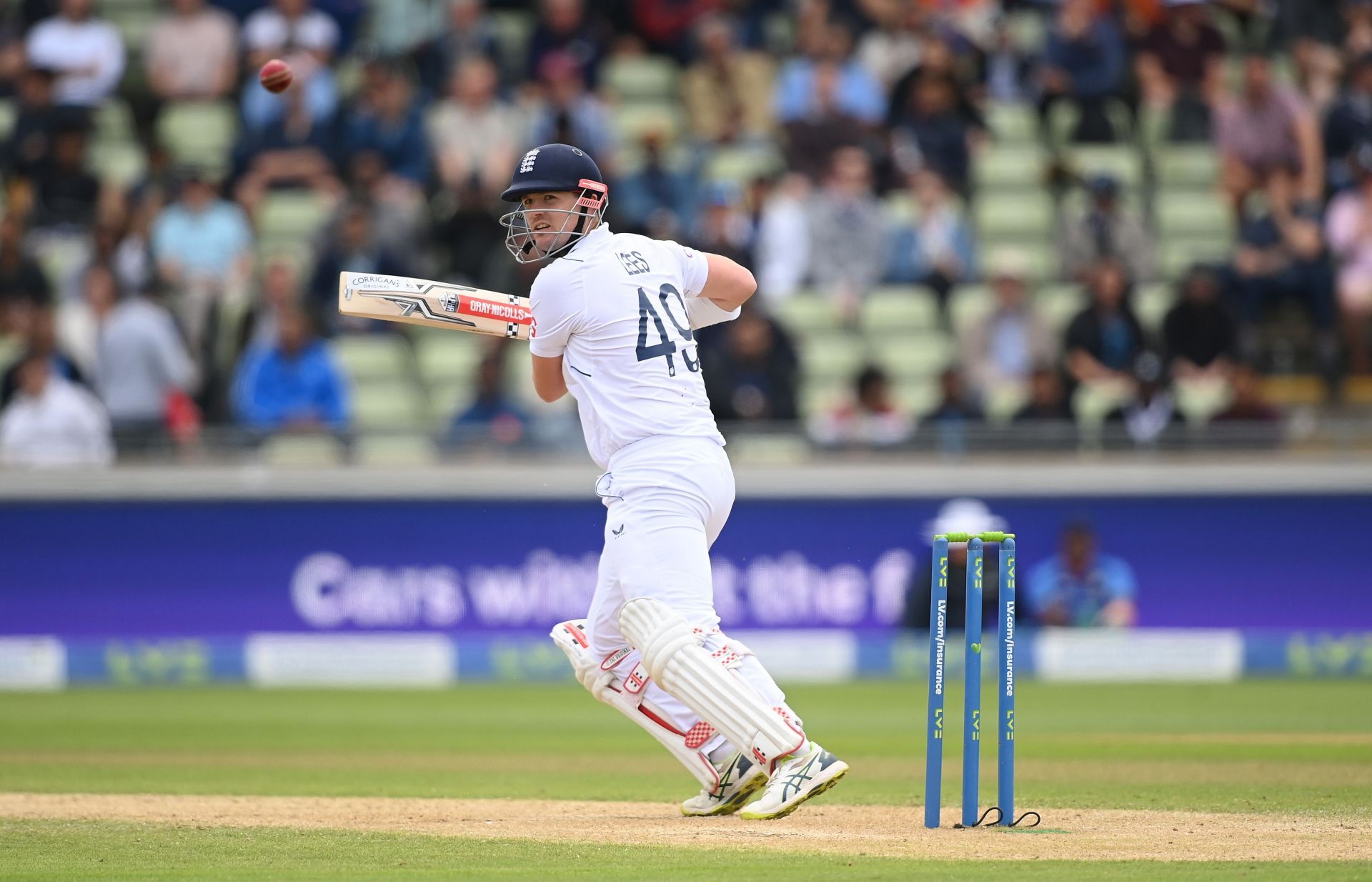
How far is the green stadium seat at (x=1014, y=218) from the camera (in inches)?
569

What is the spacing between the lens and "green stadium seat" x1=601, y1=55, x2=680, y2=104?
50.8 feet

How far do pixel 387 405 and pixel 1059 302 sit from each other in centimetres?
483

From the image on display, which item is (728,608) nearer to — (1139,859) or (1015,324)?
(1015,324)

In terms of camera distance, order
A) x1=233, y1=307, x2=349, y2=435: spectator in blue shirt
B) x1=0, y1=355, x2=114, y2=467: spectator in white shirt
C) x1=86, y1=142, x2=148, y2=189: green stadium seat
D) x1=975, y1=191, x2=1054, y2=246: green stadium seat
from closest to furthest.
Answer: x1=0, y1=355, x2=114, y2=467: spectator in white shirt → x1=233, y1=307, x2=349, y2=435: spectator in blue shirt → x1=975, y1=191, x2=1054, y2=246: green stadium seat → x1=86, y1=142, x2=148, y2=189: green stadium seat

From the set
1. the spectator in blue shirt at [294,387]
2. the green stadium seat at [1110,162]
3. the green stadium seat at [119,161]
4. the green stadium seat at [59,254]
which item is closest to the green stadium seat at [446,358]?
the spectator in blue shirt at [294,387]

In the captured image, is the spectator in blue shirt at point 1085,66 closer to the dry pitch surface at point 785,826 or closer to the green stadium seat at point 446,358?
the green stadium seat at point 446,358

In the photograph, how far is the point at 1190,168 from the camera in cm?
1498

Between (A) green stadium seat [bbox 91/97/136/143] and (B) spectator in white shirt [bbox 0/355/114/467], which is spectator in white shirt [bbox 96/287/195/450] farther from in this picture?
(A) green stadium seat [bbox 91/97/136/143]

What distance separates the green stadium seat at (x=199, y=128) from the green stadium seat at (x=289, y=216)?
0.97m

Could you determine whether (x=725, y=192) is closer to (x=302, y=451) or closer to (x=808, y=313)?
(x=808, y=313)

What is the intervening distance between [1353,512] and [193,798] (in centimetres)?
846

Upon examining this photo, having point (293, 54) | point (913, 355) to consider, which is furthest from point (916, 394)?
point (293, 54)

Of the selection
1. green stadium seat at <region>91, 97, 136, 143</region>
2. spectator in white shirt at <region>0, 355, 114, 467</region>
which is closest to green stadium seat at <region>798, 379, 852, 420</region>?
spectator in white shirt at <region>0, 355, 114, 467</region>

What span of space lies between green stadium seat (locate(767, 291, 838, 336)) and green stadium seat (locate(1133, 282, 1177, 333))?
2132 mm
